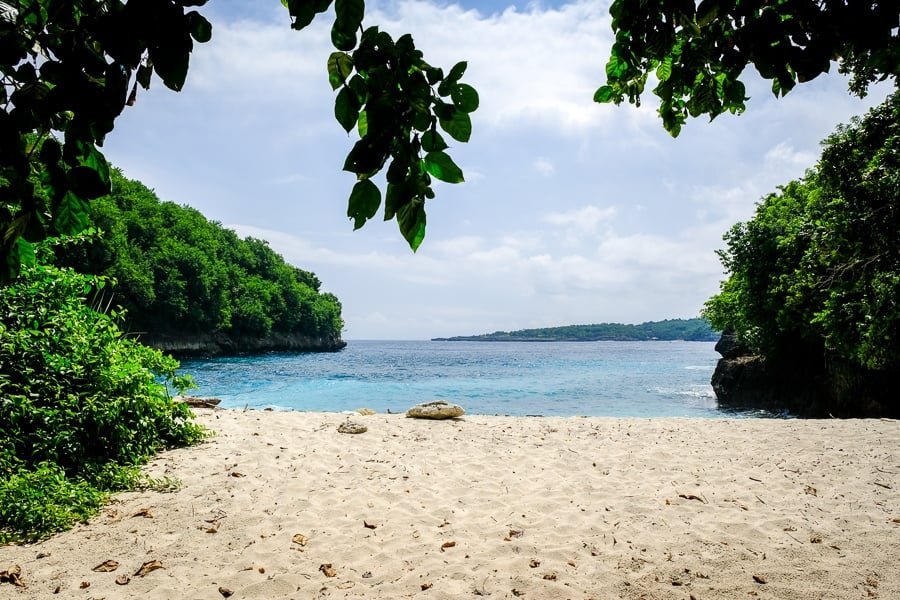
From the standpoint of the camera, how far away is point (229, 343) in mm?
64312

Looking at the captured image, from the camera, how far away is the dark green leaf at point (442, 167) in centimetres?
122

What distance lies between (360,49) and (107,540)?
5.45 meters

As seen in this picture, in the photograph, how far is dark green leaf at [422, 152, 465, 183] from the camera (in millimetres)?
1222

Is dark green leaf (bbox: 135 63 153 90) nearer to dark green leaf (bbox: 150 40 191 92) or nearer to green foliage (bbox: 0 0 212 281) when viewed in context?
green foliage (bbox: 0 0 212 281)

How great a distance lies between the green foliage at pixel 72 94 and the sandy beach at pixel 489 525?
12.3 feet

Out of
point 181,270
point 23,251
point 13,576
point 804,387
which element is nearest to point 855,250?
point 804,387

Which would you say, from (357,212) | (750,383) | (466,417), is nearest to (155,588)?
(357,212)

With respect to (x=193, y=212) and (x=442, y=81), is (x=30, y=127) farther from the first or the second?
(x=193, y=212)

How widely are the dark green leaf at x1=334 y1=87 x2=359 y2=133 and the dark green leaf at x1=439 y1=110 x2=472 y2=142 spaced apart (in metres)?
0.23

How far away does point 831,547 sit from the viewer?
185 inches

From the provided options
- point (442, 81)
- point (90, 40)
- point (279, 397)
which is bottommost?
point (279, 397)

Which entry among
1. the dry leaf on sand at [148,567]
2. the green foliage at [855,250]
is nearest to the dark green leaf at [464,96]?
the dry leaf on sand at [148,567]

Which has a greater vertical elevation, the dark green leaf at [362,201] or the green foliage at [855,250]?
the green foliage at [855,250]

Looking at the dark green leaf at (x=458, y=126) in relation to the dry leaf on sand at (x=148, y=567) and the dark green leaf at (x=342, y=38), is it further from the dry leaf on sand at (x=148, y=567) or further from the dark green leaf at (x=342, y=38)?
the dry leaf on sand at (x=148, y=567)
